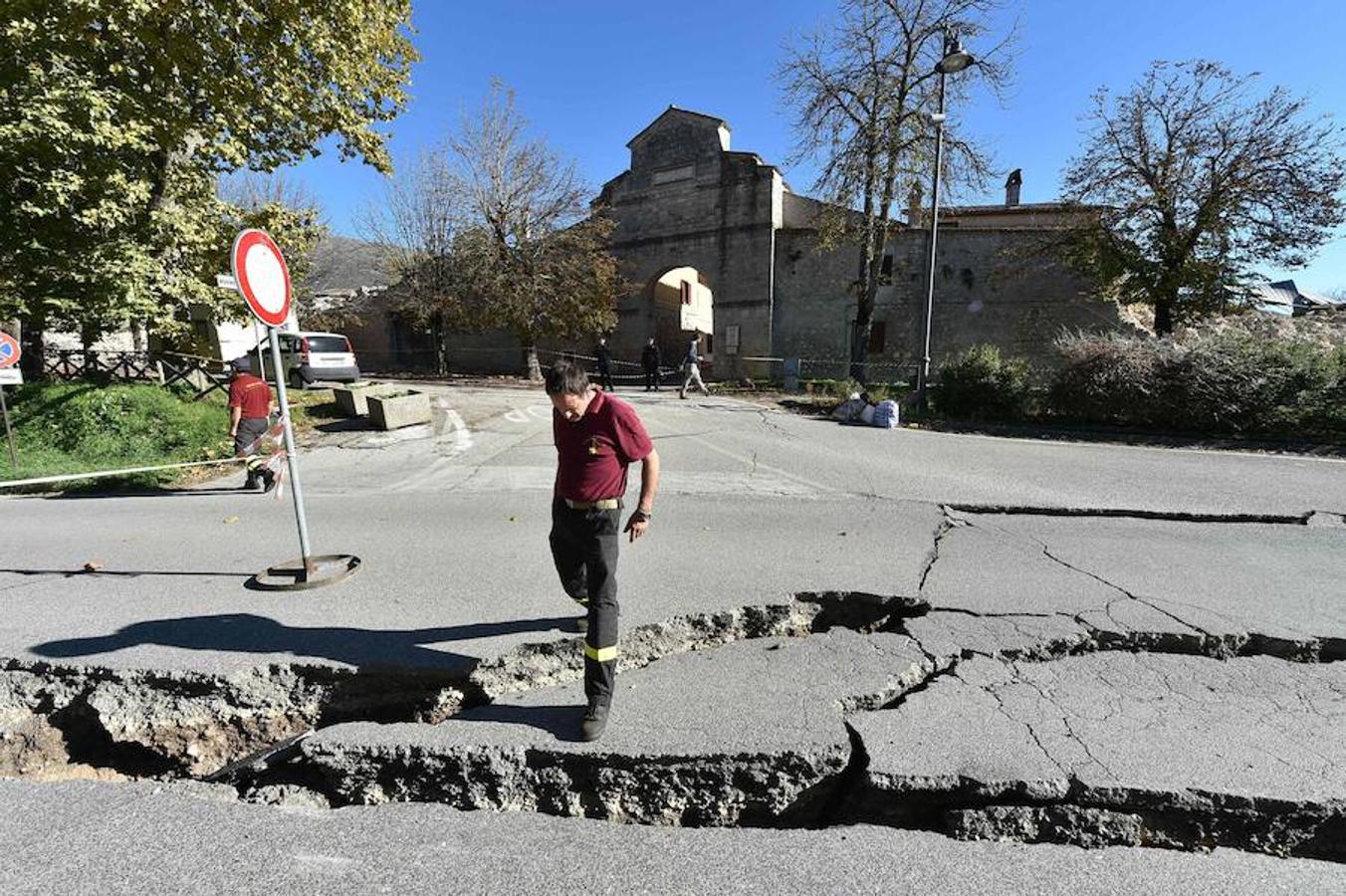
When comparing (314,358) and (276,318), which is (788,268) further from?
(276,318)

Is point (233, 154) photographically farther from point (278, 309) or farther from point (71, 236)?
point (278, 309)

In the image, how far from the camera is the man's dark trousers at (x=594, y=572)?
2834 millimetres

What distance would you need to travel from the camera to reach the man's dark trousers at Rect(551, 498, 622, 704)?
2.83 m

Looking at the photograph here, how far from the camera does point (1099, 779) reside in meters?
2.47

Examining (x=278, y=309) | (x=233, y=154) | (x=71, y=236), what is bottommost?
(x=278, y=309)

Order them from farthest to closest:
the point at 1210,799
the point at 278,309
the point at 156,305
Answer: the point at 156,305 < the point at 278,309 < the point at 1210,799

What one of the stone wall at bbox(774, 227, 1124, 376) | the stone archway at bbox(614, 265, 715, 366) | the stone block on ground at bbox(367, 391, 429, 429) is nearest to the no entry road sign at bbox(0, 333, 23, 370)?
the stone block on ground at bbox(367, 391, 429, 429)

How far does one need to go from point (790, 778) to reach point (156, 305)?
12.6 meters

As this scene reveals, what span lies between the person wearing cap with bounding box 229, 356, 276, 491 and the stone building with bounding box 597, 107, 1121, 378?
15614 mm

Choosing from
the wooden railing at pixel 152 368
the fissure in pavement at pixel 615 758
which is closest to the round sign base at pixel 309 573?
the fissure in pavement at pixel 615 758

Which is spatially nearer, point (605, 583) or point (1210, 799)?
point (1210, 799)

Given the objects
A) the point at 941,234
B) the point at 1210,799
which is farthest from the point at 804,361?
the point at 1210,799

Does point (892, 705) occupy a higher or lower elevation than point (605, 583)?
lower

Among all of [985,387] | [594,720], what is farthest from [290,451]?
[985,387]
